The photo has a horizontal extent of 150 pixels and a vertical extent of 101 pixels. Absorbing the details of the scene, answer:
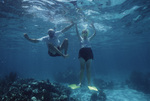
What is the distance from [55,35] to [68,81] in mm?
19762

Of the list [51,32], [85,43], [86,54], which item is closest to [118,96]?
[86,54]

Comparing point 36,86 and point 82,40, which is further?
point 36,86

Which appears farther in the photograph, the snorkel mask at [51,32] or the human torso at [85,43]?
the human torso at [85,43]

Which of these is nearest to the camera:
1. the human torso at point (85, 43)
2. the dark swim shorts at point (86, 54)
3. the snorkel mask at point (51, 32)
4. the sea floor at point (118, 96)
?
the dark swim shorts at point (86, 54)

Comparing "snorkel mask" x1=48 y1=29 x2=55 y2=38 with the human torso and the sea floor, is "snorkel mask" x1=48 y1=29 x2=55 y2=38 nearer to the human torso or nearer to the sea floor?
the human torso

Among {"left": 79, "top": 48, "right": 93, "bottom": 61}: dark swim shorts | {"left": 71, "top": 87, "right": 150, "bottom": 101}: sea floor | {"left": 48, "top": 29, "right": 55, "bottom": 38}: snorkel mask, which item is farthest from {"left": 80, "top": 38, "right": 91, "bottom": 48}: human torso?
{"left": 71, "top": 87, "right": 150, "bottom": 101}: sea floor

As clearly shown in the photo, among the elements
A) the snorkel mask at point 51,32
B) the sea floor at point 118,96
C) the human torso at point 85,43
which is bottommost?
the sea floor at point 118,96

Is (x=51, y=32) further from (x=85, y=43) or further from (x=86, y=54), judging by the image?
(x=86, y=54)

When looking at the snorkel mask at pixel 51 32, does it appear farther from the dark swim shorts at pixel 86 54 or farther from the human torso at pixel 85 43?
the dark swim shorts at pixel 86 54

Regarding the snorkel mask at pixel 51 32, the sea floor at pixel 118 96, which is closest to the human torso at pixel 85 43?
the snorkel mask at pixel 51 32

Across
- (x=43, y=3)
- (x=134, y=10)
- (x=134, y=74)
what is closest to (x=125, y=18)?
(x=134, y=10)

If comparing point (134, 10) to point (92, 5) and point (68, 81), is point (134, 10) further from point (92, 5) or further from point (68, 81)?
point (68, 81)

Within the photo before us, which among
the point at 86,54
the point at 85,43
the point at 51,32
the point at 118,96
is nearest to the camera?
the point at 86,54

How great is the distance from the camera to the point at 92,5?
42.2ft
